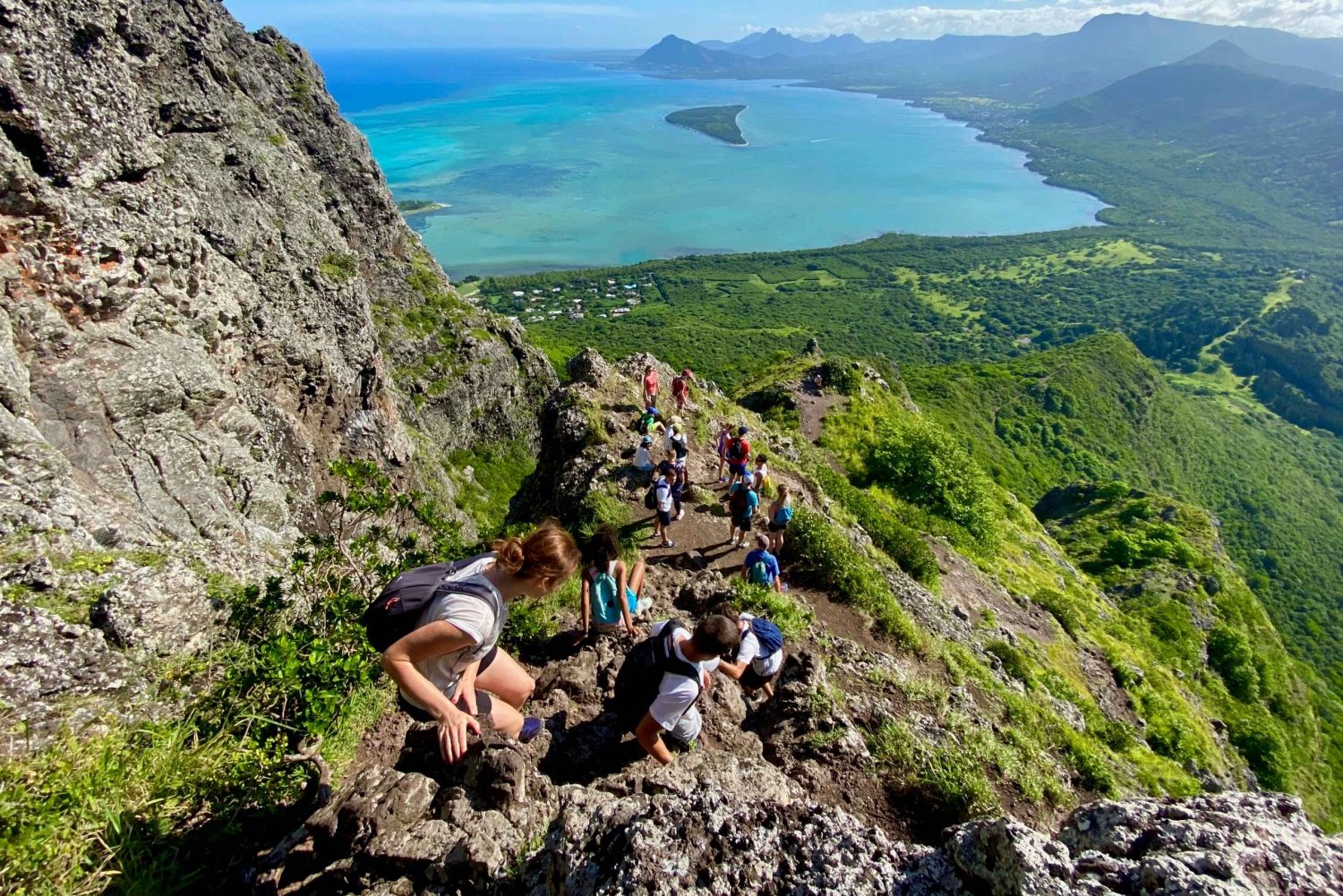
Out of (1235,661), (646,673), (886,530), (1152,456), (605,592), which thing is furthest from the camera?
(1152,456)

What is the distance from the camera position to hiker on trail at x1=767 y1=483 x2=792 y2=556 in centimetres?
1191

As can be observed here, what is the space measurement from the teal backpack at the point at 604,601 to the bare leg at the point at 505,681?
2244mm

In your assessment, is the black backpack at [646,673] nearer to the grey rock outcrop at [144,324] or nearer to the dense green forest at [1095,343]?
the grey rock outcrop at [144,324]

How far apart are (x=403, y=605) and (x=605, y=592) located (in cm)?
378

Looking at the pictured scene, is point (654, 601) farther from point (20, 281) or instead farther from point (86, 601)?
point (20, 281)

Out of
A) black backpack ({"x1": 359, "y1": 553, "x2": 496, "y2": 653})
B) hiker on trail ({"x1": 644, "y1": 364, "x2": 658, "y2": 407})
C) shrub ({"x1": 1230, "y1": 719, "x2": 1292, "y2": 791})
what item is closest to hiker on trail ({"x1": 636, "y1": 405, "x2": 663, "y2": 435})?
hiker on trail ({"x1": 644, "y1": 364, "x2": 658, "y2": 407})

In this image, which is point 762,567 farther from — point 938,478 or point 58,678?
point 938,478

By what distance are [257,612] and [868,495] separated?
1883 centimetres

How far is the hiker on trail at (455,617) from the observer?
392 cm

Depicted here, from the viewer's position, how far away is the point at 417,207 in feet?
527

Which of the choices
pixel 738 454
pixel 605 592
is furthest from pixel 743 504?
pixel 605 592

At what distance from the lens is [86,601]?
5.66 meters

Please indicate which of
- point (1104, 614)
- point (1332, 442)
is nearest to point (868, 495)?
point (1104, 614)

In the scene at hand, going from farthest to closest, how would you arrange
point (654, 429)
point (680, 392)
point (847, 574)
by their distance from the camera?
point (680, 392) → point (654, 429) → point (847, 574)
